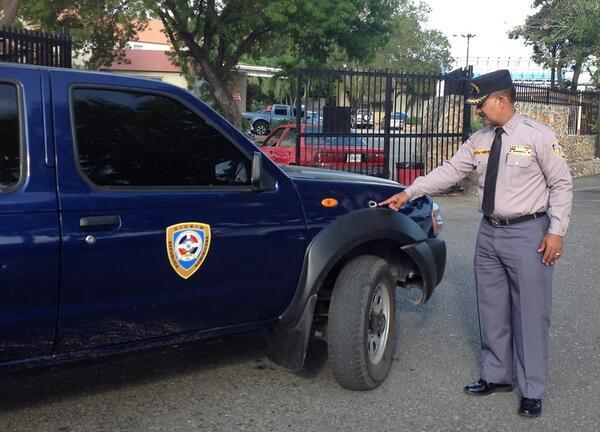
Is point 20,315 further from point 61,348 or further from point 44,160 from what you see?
point 44,160

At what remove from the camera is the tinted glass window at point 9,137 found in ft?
10.3

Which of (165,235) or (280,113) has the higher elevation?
(280,113)

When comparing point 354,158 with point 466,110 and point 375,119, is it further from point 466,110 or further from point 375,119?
point 466,110

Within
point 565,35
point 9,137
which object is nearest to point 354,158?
point 9,137

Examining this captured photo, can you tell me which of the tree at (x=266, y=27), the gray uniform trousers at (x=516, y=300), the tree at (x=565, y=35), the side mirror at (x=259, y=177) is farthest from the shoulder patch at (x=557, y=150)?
the tree at (x=565, y=35)

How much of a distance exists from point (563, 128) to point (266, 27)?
9.19 m

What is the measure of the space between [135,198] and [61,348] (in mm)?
747

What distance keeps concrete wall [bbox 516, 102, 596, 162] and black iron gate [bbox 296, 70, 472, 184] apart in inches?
166

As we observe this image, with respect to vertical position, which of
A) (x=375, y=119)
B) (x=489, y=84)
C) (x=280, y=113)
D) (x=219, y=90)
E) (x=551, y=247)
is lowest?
(x=551, y=247)

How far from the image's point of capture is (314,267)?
4.06 metres

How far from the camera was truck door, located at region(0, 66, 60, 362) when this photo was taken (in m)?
3.09

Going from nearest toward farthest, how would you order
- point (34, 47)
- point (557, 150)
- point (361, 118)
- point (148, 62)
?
point (557, 150) < point (34, 47) < point (361, 118) < point (148, 62)

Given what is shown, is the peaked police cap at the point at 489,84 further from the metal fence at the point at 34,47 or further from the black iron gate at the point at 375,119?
the black iron gate at the point at 375,119

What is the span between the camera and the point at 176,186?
11.9ft
